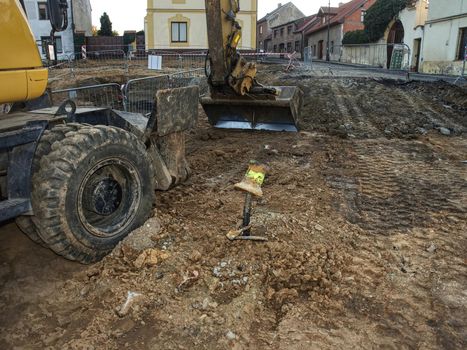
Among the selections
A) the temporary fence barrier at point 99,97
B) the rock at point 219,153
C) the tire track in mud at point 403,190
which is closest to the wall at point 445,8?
the tire track in mud at point 403,190

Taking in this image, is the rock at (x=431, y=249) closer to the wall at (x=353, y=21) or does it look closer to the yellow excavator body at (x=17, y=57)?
the yellow excavator body at (x=17, y=57)

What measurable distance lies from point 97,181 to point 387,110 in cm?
885

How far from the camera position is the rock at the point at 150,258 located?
149 inches

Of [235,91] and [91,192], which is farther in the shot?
[235,91]

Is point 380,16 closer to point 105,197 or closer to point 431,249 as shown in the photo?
point 431,249

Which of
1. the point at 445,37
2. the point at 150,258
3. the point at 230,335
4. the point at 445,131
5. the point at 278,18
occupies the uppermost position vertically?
the point at 278,18

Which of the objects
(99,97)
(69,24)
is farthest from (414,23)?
(99,97)

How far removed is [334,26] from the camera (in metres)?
47.1

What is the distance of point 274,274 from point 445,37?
24135 millimetres

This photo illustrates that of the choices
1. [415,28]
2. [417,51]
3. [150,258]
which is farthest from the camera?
[417,51]

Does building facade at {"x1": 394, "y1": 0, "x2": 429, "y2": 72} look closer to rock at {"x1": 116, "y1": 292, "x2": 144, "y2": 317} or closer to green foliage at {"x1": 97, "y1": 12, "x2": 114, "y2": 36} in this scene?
rock at {"x1": 116, "y1": 292, "x2": 144, "y2": 317}

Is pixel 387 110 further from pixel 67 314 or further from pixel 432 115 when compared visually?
pixel 67 314

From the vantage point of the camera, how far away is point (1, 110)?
4637 mm

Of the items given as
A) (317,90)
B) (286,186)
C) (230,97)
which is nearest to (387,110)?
(317,90)
